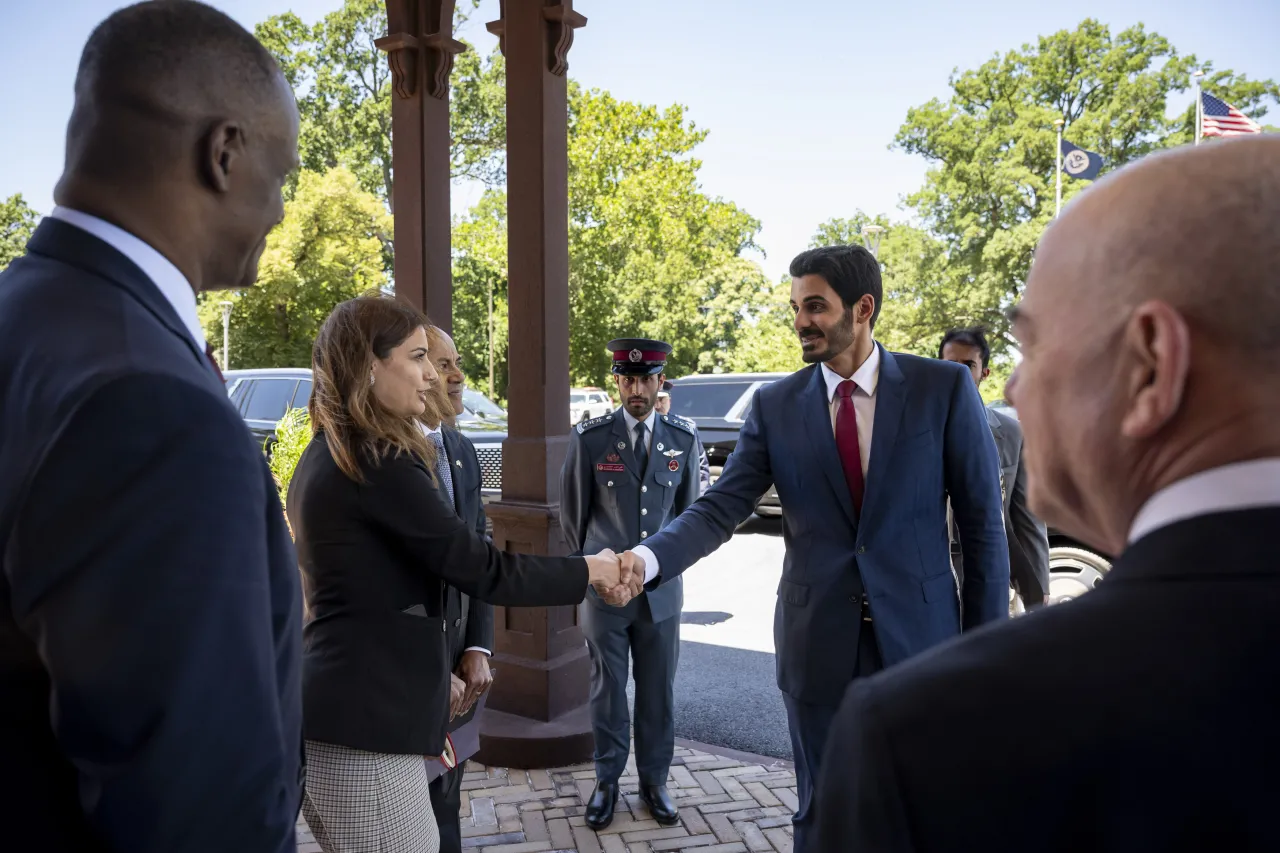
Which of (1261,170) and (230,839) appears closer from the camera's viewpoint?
(1261,170)

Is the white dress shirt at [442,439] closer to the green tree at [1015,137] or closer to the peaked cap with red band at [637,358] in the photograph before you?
the peaked cap with red band at [637,358]

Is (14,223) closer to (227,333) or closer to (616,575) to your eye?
(227,333)

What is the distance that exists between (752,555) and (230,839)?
9.74 meters

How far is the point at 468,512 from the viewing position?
Answer: 304cm

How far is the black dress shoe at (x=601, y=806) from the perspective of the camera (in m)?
4.04

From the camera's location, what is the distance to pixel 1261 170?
701 mm

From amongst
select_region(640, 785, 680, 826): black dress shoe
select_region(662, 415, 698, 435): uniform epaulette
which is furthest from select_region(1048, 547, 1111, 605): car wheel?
select_region(640, 785, 680, 826): black dress shoe

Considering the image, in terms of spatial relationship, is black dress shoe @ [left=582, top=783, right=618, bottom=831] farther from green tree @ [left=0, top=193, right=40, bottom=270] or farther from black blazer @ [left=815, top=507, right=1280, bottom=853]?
green tree @ [left=0, top=193, right=40, bottom=270]

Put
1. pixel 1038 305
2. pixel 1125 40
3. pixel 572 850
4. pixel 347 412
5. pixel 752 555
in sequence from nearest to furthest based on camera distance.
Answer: pixel 1038 305, pixel 347 412, pixel 572 850, pixel 752 555, pixel 1125 40

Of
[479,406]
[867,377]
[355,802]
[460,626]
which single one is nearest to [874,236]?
[479,406]

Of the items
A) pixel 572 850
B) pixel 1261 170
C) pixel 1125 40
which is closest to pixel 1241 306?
pixel 1261 170

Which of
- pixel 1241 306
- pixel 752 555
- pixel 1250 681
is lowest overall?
pixel 752 555

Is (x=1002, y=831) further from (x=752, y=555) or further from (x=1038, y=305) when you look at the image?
(x=752, y=555)

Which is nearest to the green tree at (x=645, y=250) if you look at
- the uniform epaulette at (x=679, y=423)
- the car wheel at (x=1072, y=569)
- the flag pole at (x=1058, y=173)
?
the flag pole at (x=1058, y=173)
